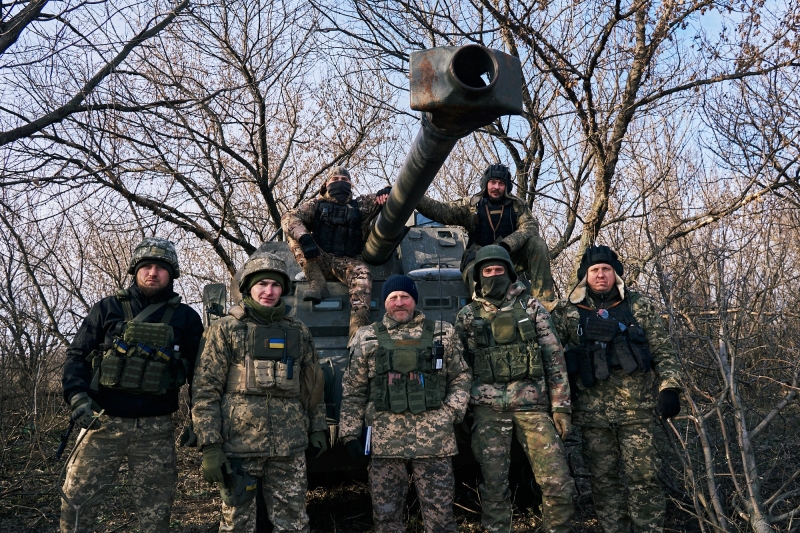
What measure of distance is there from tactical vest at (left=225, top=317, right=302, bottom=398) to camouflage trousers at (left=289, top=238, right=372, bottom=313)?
1.36m

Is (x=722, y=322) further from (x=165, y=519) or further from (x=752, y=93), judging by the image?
(x=752, y=93)

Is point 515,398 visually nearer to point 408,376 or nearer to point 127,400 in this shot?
point 408,376

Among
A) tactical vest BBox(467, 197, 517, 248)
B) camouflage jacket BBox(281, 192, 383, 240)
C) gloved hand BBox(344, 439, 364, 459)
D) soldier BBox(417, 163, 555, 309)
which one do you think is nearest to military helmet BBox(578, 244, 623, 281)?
soldier BBox(417, 163, 555, 309)

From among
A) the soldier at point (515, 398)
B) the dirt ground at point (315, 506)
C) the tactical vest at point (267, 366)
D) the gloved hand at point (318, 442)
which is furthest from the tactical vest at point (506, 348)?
the tactical vest at point (267, 366)

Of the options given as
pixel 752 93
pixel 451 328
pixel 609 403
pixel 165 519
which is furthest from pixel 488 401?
pixel 752 93

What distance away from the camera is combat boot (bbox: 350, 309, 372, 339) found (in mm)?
5660

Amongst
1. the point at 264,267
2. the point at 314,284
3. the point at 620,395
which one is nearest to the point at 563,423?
the point at 620,395

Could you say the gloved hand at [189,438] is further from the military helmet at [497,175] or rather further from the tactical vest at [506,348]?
the military helmet at [497,175]

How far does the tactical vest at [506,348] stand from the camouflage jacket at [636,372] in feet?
1.57

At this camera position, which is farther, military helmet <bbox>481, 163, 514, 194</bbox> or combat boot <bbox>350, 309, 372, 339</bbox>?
military helmet <bbox>481, 163, 514, 194</bbox>

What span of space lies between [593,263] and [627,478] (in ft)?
4.95

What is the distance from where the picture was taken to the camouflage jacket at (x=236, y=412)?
4199 millimetres

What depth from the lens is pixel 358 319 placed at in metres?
5.70

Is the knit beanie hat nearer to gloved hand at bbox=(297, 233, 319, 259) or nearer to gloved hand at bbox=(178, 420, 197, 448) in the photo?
gloved hand at bbox=(297, 233, 319, 259)
